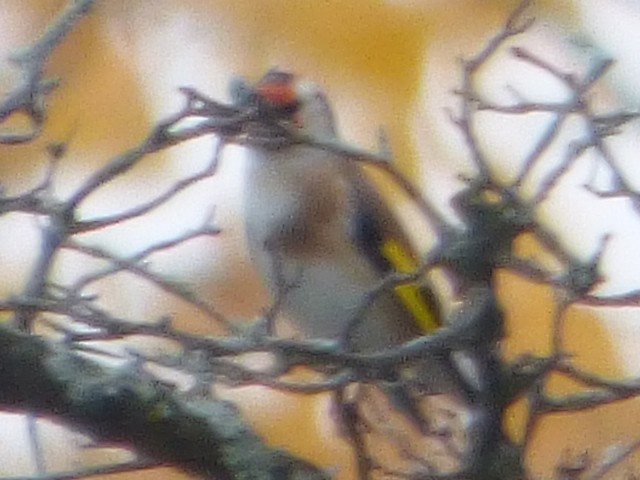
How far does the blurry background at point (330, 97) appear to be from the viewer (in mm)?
1571

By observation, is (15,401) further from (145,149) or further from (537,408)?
(537,408)

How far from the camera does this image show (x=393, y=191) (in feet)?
6.29

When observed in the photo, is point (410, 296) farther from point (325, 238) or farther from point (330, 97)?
point (330, 97)

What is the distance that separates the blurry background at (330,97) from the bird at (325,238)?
2.8 inches

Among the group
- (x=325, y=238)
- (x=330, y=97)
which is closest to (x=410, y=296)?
(x=325, y=238)

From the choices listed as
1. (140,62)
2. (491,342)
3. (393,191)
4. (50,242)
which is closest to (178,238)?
(50,242)

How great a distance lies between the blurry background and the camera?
1.57 metres

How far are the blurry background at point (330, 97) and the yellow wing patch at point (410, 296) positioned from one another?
0.28ft

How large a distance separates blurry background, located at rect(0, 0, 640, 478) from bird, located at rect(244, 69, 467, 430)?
0.07m

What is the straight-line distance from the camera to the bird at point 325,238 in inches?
63.2

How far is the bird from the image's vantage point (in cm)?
161

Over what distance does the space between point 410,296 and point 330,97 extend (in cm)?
79

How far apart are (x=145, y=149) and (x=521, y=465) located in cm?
24

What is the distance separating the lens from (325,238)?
1.66 m
